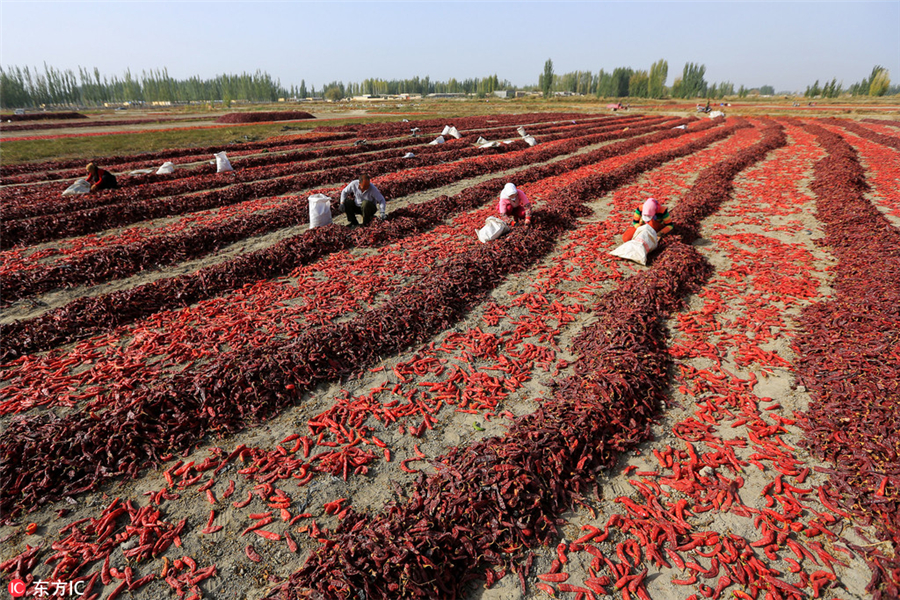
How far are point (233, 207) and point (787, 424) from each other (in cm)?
1650

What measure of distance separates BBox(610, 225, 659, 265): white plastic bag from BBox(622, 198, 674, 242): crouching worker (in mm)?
399

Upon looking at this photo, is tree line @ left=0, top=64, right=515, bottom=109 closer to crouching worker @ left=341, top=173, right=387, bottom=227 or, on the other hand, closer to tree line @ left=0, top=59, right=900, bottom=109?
tree line @ left=0, top=59, right=900, bottom=109

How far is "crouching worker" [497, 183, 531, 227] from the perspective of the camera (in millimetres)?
11258

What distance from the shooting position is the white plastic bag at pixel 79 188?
15445mm

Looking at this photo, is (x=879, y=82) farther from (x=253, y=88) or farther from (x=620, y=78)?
(x=253, y=88)

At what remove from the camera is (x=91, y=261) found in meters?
9.40

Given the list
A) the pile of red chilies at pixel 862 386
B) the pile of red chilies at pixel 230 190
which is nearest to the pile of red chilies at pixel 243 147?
the pile of red chilies at pixel 230 190

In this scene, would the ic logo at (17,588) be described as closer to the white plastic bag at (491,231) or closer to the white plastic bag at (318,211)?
the white plastic bag at (491,231)

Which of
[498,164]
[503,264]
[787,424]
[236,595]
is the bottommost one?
[236,595]

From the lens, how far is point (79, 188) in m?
15.7

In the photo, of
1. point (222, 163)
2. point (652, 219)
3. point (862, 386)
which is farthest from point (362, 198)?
point (222, 163)

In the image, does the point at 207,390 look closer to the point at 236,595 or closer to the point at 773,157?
the point at 236,595

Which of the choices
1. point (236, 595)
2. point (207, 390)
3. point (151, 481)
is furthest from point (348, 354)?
point (236, 595)

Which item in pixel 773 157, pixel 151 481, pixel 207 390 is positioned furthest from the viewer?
pixel 773 157
